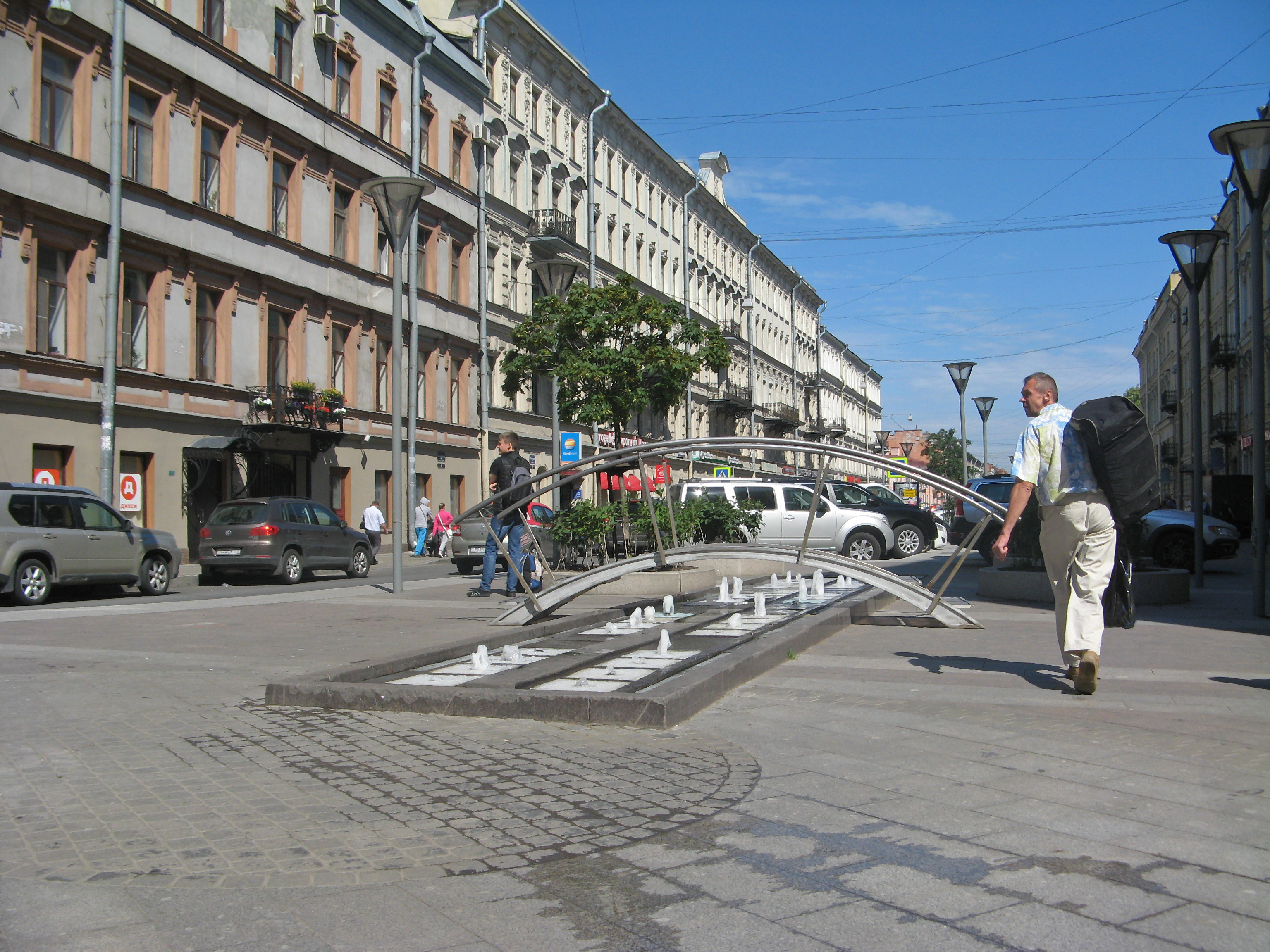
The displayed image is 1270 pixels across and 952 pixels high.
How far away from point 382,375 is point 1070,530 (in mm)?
30538

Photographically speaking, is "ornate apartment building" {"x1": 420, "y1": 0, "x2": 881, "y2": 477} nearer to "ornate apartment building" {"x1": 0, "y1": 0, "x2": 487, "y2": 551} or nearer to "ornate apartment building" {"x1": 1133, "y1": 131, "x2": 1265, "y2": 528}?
"ornate apartment building" {"x1": 0, "y1": 0, "x2": 487, "y2": 551}

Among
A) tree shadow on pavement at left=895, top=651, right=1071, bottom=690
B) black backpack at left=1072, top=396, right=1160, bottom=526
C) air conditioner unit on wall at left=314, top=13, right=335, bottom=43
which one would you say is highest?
air conditioner unit on wall at left=314, top=13, right=335, bottom=43

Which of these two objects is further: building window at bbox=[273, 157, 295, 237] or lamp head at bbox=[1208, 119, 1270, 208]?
building window at bbox=[273, 157, 295, 237]

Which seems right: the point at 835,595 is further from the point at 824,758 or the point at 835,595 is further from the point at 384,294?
the point at 384,294

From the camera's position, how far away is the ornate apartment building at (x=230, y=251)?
2267 centimetres

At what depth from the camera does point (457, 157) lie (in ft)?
132

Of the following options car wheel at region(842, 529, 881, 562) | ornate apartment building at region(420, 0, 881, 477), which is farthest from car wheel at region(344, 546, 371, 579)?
car wheel at region(842, 529, 881, 562)

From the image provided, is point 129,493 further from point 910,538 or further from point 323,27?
point 910,538

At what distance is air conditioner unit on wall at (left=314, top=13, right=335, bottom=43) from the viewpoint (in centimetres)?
3147

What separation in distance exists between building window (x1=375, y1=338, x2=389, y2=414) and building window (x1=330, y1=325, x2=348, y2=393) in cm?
156

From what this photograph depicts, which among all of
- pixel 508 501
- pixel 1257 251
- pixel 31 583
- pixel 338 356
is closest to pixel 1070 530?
pixel 1257 251

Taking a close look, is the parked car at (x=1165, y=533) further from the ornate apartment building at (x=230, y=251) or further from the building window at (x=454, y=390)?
the building window at (x=454, y=390)

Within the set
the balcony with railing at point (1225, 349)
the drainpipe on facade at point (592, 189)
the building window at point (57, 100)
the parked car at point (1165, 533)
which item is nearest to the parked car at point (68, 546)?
the building window at point (57, 100)

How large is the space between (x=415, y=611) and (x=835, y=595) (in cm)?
526
